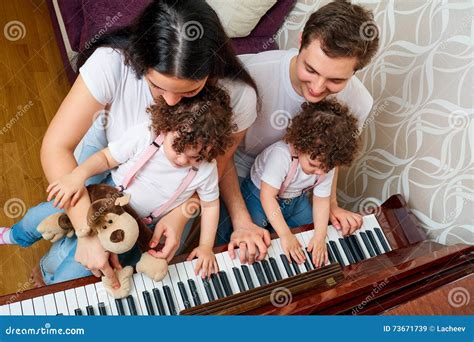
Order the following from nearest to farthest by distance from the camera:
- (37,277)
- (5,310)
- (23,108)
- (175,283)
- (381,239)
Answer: (5,310) < (175,283) < (381,239) < (37,277) < (23,108)

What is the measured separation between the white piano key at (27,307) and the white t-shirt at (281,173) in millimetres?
767

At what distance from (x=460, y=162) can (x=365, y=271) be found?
0.49 meters

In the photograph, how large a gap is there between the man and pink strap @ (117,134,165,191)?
0.34m

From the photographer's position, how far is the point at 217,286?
1.43m

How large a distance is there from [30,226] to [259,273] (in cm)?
71

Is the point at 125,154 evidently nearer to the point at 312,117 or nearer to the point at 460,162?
the point at 312,117

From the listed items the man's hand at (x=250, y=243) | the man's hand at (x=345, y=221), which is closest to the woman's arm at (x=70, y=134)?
the man's hand at (x=250, y=243)

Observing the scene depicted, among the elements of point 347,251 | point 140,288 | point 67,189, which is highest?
point 67,189

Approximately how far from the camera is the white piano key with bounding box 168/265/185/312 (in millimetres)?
1362

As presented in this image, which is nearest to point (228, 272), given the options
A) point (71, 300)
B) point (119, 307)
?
point (119, 307)

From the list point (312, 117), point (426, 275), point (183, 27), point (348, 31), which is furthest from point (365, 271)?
point (183, 27)

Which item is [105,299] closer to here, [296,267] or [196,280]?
[196,280]

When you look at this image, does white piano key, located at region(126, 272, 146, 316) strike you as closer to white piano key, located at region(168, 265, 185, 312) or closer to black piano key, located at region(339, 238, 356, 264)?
white piano key, located at region(168, 265, 185, 312)

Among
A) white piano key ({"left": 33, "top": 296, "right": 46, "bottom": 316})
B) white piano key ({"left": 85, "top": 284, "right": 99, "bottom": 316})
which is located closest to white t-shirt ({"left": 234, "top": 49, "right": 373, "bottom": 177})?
white piano key ({"left": 85, "top": 284, "right": 99, "bottom": 316})
